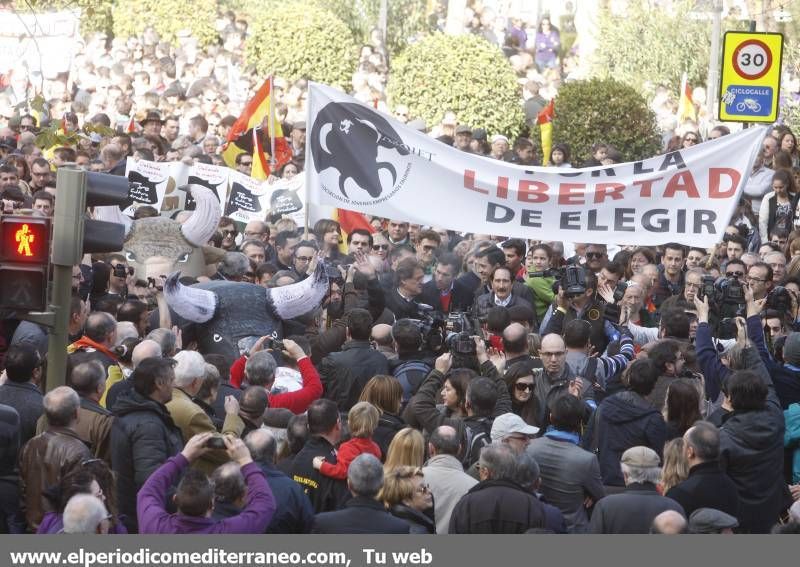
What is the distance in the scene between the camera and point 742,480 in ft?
32.5

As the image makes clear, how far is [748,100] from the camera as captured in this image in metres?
15.8

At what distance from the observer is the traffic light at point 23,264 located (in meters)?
9.38

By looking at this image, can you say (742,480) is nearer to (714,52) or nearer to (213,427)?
(213,427)

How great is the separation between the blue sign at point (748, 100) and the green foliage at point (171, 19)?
67.7ft

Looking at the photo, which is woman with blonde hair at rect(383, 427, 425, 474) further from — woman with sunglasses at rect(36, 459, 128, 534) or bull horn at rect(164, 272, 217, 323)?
bull horn at rect(164, 272, 217, 323)

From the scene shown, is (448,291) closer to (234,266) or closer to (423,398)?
(234,266)

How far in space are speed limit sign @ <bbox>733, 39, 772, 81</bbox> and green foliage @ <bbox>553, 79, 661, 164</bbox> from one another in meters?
5.29

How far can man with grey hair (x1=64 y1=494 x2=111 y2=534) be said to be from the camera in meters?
7.24

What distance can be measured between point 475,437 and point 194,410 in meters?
1.61

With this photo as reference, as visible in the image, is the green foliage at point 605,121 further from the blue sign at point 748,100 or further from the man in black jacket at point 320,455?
the man in black jacket at point 320,455

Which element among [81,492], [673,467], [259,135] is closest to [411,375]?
[673,467]

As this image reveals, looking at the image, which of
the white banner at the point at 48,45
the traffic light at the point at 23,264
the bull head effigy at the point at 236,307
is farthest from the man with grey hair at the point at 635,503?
the white banner at the point at 48,45

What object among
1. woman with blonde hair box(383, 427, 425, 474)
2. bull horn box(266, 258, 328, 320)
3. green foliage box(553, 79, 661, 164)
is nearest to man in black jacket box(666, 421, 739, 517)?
woman with blonde hair box(383, 427, 425, 474)

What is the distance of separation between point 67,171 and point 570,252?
828cm
